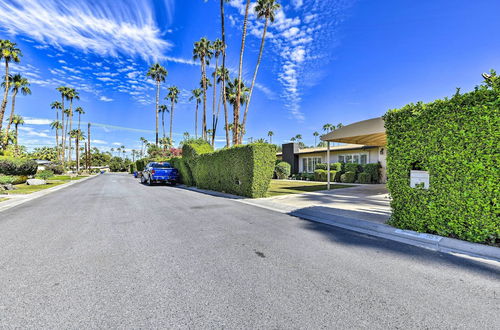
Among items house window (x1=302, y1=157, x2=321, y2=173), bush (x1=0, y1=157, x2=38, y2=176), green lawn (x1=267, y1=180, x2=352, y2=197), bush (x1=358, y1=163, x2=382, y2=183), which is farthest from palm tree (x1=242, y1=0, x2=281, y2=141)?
bush (x1=0, y1=157, x2=38, y2=176)

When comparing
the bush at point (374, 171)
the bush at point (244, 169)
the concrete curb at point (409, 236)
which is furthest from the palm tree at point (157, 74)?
the concrete curb at point (409, 236)

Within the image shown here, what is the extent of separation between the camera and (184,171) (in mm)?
17203

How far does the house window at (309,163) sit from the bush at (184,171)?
1323 centimetres

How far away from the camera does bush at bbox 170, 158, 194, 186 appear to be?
54.2ft

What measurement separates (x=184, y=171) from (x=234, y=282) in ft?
50.1

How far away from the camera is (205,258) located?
11.5 feet

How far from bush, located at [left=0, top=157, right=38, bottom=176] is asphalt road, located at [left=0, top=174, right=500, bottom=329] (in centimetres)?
1891

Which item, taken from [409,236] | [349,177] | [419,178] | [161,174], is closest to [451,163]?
[419,178]

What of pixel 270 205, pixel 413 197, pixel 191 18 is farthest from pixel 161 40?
pixel 413 197

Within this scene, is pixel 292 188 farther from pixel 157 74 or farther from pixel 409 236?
pixel 157 74

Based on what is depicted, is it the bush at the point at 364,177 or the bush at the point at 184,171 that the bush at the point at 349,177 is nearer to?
the bush at the point at 364,177

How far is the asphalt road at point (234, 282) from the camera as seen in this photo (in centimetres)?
208

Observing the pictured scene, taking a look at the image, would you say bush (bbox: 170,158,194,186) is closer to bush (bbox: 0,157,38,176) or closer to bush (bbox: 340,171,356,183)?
bush (bbox: 340,171,356,183)

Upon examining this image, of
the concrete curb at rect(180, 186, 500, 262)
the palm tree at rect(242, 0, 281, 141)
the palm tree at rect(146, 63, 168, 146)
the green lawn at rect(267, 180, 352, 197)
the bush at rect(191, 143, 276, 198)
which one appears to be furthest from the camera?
the palm tree at rect(146, 63, 168, 146)
